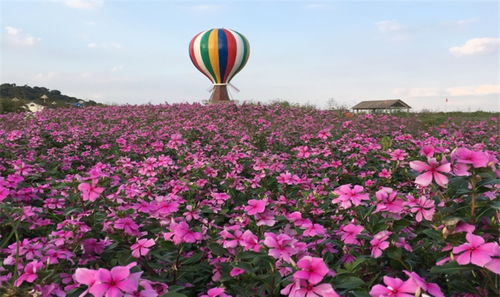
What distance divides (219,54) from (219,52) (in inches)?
5.7

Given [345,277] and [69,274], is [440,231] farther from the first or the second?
[69,274]

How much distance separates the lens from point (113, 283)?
122 cm

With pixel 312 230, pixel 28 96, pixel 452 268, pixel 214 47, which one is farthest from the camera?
pixel 28 96

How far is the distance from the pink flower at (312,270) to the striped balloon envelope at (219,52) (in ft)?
80.8

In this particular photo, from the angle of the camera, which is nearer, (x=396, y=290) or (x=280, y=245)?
(x=396, y=290)

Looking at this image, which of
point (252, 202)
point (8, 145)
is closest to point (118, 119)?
point (8, 145)

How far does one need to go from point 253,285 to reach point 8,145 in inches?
220

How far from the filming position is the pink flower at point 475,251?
1.29 m

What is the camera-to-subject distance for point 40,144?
6.57 metres

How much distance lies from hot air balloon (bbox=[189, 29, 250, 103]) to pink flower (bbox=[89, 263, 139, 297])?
24.7m

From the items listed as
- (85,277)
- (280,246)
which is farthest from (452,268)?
(85,277)

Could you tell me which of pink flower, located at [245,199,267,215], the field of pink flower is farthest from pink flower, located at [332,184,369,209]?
pink flower, located at [245,199,267,215]

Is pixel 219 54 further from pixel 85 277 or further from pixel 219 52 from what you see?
pixel 85 277

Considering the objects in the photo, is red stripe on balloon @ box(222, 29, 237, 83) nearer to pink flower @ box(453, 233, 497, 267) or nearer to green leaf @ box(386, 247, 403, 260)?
green leaf @ box(386, 247, 403, 260)
